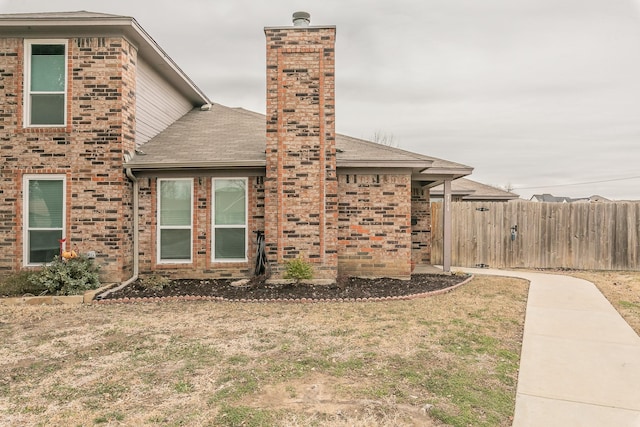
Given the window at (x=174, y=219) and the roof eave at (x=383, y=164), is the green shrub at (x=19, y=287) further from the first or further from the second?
the roof eave at (x=383, y=164)

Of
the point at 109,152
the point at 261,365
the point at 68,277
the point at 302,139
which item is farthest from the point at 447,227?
the point at 68,277

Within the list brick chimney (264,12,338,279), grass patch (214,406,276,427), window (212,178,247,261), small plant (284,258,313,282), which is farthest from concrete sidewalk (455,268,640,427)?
window (212,178,247,261)

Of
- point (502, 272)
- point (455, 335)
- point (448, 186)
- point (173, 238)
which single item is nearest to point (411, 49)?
point (448, 186)

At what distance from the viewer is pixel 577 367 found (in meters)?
4.65

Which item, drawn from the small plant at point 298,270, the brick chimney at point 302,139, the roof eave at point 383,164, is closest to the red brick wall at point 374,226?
the roof eave at point 383,164

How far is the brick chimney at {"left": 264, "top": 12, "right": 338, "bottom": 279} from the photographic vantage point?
9.30 m

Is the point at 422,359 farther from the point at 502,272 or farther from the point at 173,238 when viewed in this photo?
the point at 502,272

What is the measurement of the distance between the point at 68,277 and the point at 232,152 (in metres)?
4.29

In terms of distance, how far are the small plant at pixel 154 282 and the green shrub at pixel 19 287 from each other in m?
1.79

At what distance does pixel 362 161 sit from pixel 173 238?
467 cm

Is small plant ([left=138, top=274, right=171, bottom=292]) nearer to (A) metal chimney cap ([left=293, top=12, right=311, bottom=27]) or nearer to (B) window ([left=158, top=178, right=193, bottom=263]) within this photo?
(B) window ([left=158, top=178, right=193, bottom=263])

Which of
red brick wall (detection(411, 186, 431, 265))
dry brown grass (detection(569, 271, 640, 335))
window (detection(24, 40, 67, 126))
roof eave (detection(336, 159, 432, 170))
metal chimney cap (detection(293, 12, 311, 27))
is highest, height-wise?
metal chimney cap (detection(293, 12, 311, 27))

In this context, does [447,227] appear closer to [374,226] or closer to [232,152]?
[374,226]

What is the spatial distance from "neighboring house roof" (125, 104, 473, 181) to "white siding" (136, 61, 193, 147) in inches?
8.3
